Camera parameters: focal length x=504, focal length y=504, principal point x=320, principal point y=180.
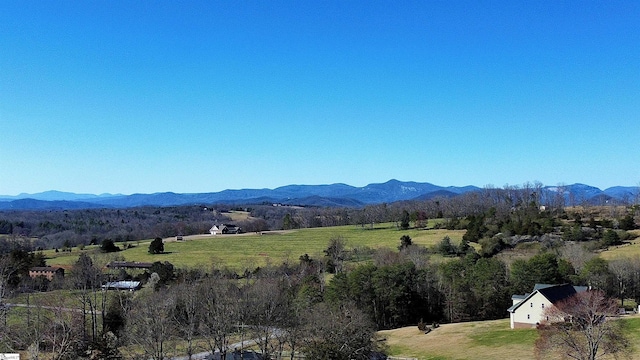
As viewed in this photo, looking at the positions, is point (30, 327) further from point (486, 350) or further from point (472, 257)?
point (472, 257)

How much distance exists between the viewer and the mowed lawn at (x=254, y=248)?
79.4m

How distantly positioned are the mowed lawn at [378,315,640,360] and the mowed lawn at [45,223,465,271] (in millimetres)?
31192

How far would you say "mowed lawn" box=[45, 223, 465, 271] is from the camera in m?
79.4

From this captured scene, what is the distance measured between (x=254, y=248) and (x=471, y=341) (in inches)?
2303

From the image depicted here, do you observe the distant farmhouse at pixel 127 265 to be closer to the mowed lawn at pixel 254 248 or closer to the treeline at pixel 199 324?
the mowed lawn at pixel 254 248

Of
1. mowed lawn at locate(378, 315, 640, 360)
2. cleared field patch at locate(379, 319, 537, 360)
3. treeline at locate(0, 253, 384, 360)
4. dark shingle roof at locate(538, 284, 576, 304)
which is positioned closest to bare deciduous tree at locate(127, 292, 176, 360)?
treeline at locate(0, 253, 384, 360)

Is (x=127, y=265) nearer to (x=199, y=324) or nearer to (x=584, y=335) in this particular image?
(x=199, y=324)

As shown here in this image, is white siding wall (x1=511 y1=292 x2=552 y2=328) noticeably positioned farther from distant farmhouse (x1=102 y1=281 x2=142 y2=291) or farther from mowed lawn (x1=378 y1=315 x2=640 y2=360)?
distant farmhouse (x1=102 y1=281 x2=142 y2=291)

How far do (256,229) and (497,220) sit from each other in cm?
6940

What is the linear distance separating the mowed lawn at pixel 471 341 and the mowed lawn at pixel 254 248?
31192mm

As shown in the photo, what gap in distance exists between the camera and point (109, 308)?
49.5 m

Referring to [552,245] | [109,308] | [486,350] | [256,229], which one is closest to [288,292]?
[109,308]

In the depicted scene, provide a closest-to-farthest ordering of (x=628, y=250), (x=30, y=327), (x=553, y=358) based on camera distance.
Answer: (x=553, y=358)
(x=30, y=327)
(x=628, y=250)

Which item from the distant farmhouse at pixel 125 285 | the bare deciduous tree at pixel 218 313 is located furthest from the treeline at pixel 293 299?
the distant farmhouse at pixel 125 285
